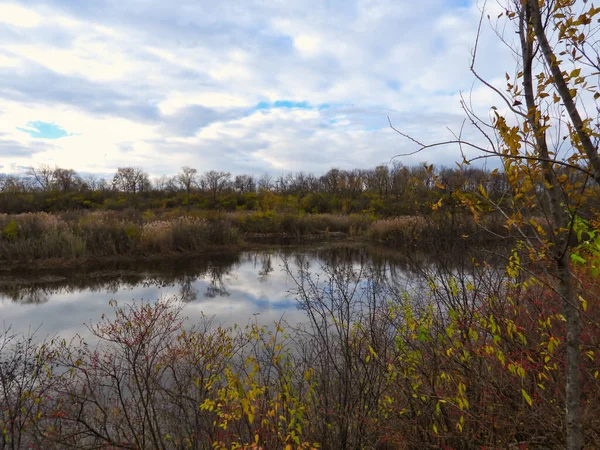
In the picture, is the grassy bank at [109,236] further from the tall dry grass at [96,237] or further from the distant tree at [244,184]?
the distant tree at [244,184]

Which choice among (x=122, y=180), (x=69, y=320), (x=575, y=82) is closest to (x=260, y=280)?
(x=69, y=320)

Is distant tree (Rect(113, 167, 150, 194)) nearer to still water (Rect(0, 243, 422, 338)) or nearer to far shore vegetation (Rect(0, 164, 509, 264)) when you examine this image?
far shore vegetation (Rect(0, 164, 509, 264))

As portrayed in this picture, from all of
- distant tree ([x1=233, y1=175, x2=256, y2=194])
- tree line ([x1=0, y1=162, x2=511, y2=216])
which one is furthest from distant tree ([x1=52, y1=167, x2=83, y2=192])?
distant tree ([x1=233, y1=175, x2=256, y2=194])

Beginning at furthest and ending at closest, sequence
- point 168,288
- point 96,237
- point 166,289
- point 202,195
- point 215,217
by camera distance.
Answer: point 202,195, point 215,217, point 96,237, point 168,288, point 166,289

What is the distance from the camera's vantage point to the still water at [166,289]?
9227mm

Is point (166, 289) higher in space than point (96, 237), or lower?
lower

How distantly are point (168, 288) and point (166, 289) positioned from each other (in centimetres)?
15

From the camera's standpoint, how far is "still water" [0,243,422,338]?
9.23m

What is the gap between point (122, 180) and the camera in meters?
56.3

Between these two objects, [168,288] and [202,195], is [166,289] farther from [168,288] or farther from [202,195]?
[202,195]

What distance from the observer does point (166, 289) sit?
40.5 feet

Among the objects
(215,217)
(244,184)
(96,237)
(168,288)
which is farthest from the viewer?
(244,184)

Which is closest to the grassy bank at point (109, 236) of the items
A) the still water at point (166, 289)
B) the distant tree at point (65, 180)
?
the still water at point (166, 289)

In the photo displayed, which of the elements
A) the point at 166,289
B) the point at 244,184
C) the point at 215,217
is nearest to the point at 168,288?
the point at 166,289
